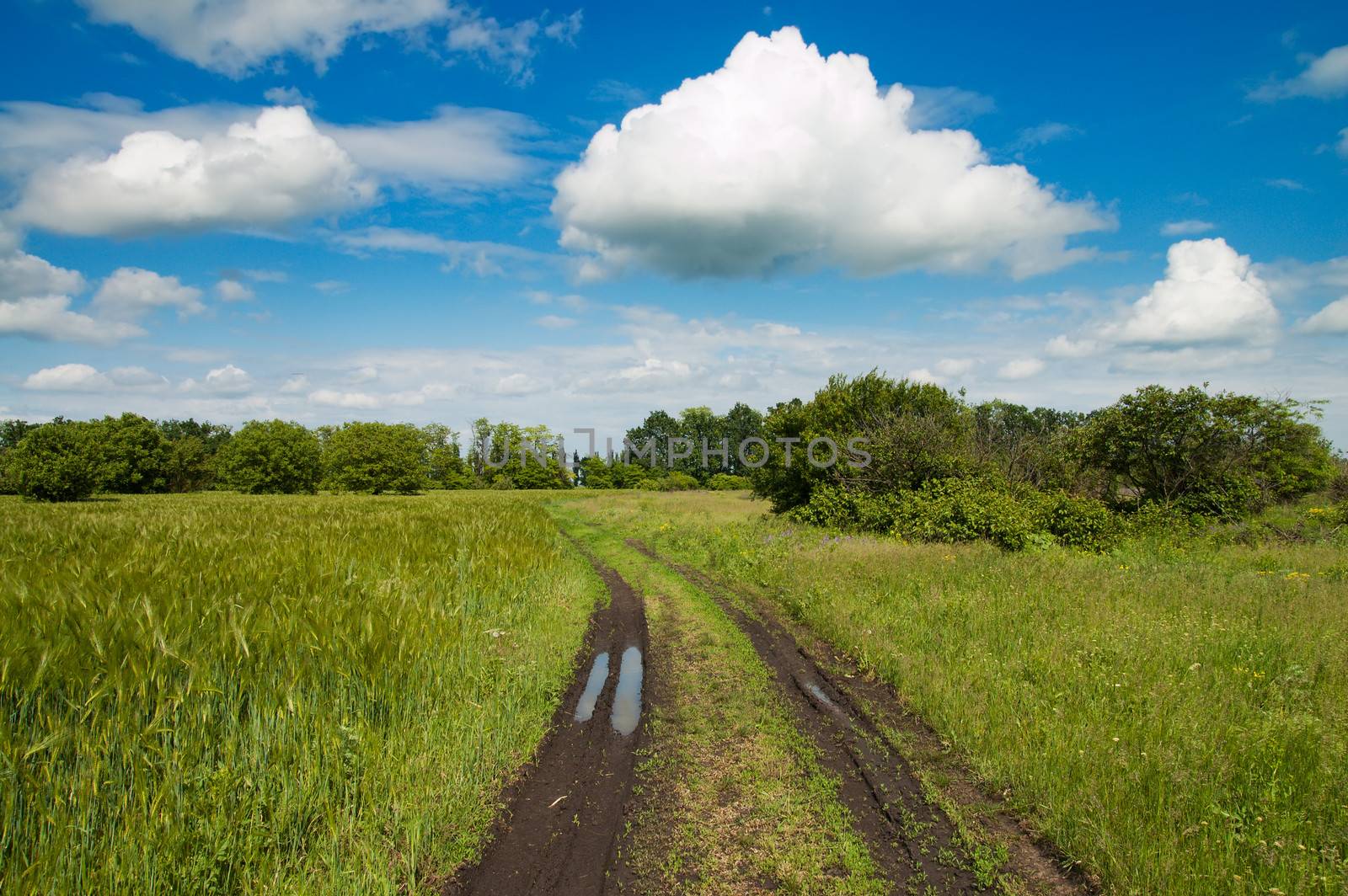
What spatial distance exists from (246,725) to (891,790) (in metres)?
5.82

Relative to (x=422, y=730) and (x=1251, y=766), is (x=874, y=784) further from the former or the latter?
(x=422, y=730)

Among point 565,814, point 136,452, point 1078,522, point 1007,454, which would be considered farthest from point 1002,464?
point 136,452

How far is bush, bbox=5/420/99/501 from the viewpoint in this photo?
113ft

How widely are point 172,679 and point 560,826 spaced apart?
3727 mm

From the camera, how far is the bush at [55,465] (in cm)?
3431

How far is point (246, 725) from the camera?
5387 mm

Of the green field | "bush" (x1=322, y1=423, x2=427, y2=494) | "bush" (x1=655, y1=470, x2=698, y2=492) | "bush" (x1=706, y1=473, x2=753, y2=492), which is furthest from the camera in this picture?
"bush" (x1=706, y1=473, x2=753, y2=492)

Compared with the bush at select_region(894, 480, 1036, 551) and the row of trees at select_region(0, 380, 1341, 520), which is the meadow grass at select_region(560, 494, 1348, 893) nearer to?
the bush at select_region(894, 480, 1036, 551)

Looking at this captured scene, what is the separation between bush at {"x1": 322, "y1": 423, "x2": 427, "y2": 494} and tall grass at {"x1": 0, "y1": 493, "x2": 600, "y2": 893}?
54.8m

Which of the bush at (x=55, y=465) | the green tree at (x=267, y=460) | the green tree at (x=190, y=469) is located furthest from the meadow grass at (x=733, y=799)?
the green tree at (x=190, y=469)

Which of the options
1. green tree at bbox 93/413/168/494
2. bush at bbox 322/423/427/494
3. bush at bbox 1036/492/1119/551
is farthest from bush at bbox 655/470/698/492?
bush at bbox 1036/492/1119/551

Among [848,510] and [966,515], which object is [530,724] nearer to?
[966,515]

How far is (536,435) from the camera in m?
94.1

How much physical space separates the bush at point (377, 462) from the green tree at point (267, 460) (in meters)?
4.10
